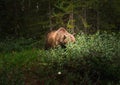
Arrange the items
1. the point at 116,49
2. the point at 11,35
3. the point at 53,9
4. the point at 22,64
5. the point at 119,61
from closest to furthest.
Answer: the point at 119,61 < the point at 116,49 < the point at 22,64 < the point at 53,9 < the point at 11,35

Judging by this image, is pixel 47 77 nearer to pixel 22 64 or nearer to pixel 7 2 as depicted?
pixel 22 64

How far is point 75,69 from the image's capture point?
1095cm

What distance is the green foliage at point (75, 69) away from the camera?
34.2 ft

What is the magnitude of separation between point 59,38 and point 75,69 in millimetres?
4610

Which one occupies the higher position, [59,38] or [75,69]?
[59,38]

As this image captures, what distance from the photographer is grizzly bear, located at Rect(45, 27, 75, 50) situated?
15.0m

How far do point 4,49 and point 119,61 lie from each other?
1022cm

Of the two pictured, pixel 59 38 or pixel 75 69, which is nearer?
pixel 75 69

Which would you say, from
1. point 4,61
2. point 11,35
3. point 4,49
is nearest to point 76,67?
point 4,61

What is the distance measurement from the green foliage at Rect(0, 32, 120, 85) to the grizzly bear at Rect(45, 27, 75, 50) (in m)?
2.71

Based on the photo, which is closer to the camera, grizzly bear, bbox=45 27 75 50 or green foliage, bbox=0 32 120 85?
green foliage, bbox=0 32 120 85

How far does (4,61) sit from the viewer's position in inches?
519

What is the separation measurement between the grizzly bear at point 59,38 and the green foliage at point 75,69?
2714mm

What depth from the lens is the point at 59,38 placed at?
50.4 feet
